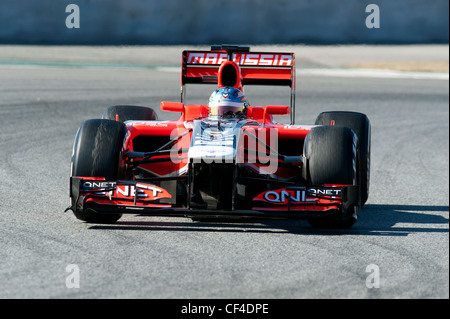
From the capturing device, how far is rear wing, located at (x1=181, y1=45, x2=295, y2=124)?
1045 cm

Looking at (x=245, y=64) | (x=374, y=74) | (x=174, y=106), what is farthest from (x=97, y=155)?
(x=374, y=74)

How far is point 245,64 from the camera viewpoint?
34.4 ft

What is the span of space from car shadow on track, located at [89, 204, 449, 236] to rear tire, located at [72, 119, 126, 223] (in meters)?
0.15

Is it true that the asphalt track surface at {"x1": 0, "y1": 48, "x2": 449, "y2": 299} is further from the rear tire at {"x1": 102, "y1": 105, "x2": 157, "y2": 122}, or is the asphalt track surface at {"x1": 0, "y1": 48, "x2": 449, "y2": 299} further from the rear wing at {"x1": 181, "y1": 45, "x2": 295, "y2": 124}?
the rear wing at {"x1": 181, "y1": 45, "x2": 295, "y2": 124}

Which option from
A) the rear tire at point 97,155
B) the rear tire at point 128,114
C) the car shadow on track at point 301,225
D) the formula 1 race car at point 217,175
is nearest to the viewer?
the formula 1 race car at point 217,175

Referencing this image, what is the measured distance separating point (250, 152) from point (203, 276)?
249 cm

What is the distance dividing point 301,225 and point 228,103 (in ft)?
5.71

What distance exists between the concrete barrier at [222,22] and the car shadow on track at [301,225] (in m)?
21.9

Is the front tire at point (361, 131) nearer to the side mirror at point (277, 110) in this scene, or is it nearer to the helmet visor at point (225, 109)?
the side mirror at point (277, 110)

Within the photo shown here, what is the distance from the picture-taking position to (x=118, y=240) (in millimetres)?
7574

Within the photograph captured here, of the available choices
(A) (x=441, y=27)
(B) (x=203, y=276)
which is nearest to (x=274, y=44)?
(A) (x=441, y=27)

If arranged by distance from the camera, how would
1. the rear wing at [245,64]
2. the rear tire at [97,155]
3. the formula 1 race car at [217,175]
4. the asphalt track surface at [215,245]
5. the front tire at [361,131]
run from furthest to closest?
the rear wing at [245,64] → the front tire at [361,131] → the rear tire at [97,155] → the formula 1 race car at [217,175] → the asphalt track surface at [215,245]

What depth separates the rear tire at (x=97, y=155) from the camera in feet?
26.6

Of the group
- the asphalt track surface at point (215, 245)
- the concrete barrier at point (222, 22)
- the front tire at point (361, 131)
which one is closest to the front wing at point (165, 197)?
the asphalt track surface at point (215, 245)
